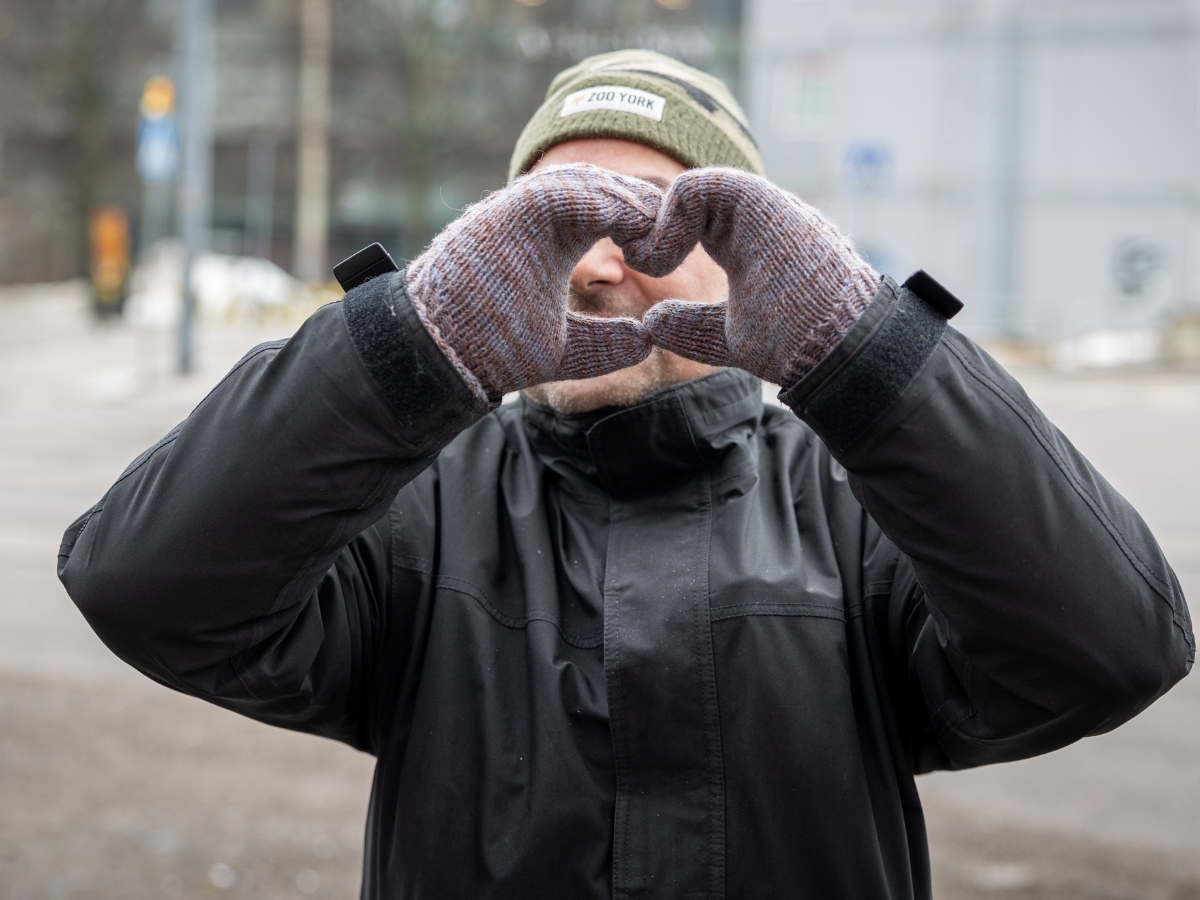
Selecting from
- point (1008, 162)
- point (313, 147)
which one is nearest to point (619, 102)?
point (1008, 162)

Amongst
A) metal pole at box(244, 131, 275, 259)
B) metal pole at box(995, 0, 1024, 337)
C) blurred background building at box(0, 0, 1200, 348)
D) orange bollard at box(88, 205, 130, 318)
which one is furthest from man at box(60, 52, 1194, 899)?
metal pole at box(244, 131, 275, 259)

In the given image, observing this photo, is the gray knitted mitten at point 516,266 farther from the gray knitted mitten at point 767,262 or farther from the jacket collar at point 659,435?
the jacket collar at point 659,435

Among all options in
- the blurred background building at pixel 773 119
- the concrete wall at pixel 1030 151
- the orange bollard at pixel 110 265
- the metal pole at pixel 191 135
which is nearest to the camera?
the metal pole at pixel 191 135

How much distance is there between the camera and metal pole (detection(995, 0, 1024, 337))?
21641 millimetres

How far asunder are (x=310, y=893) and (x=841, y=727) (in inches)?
104

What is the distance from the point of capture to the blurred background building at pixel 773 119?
21.9m

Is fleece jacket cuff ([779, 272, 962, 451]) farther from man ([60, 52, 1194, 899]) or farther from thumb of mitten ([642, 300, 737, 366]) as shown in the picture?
thumb of mitten ([642, 300, 737, 366])

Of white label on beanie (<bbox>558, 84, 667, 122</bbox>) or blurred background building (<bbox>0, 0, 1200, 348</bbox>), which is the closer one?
white label on beanie (<bbox>558, 84, 667, 122</bbox>)

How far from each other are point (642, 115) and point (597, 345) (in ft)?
2.07

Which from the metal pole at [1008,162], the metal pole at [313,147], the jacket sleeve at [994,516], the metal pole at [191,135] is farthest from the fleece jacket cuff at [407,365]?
the metal pole at [313,147]

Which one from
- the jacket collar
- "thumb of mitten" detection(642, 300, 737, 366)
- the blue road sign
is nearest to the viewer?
"thumb of mitten" detection(642, 300, 737, 366)

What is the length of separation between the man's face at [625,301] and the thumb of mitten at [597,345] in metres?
0.17

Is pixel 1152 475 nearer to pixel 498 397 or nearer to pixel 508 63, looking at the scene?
pixel 498 397

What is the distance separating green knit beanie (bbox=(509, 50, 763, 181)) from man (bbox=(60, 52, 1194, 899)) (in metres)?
0.02
